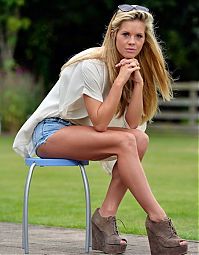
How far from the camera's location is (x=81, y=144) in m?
5.88

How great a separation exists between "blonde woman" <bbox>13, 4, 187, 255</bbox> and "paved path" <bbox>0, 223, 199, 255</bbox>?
0.21 meters

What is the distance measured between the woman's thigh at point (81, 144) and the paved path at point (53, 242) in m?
0.59

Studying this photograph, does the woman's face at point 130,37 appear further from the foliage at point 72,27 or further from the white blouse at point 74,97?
the foliage at point 72,27

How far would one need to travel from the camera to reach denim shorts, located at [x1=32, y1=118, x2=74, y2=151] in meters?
6.01

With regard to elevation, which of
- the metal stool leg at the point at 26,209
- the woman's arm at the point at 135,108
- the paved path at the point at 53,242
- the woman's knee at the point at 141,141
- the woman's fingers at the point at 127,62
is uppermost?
the woman's fingers at the point at 127,62

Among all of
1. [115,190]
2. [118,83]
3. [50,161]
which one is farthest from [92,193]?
[118,83]

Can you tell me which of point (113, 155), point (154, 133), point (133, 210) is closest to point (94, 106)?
point (113, 155)

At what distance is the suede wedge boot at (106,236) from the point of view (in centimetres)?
596

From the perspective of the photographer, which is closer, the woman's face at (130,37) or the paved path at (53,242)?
the woman's face at (130,37)

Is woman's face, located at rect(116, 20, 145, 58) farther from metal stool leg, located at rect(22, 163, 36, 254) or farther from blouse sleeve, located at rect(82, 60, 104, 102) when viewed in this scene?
metal stool leg, located at rect(22, 163, 36, 254)

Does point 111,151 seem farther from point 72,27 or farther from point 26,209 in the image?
point 72,27

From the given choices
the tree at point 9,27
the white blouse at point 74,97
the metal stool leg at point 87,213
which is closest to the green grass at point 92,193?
the metal stool leg at point 87,213

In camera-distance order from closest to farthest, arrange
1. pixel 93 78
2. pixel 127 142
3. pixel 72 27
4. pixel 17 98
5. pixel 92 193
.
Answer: pixel 127 142 < pixel 93 78 < pixel 92 193 < pixel 17 98 < pixel 72 27

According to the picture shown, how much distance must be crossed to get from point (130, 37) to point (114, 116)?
50 cm
